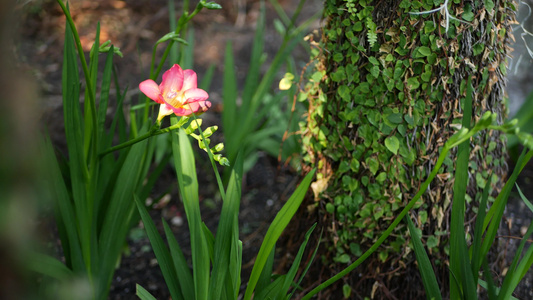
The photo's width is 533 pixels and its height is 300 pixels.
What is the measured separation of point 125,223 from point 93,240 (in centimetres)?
11

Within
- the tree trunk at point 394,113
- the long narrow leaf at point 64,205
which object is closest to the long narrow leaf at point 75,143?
the long narrow leaf at point 64,205

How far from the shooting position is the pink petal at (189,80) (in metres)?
1.17

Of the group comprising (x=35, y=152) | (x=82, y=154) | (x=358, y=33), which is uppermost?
(x=35, y=152)

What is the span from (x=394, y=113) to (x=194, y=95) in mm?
519

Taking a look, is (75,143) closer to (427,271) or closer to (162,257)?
(162,257)

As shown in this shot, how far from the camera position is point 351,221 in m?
1.42

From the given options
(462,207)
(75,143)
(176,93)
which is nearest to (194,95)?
(176,93)

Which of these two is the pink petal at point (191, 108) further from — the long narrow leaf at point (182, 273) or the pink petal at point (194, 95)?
the long narrow leaf at point (182, 273)

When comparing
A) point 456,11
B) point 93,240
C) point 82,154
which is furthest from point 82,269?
point 456,11

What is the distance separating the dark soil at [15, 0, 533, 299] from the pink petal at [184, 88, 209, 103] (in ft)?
1.54

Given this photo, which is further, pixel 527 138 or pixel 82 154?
pixel 82 154

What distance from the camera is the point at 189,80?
1.18 metres

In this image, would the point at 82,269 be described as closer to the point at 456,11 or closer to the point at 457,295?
the point at 457,295

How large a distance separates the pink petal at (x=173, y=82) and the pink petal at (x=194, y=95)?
0.09 feet
